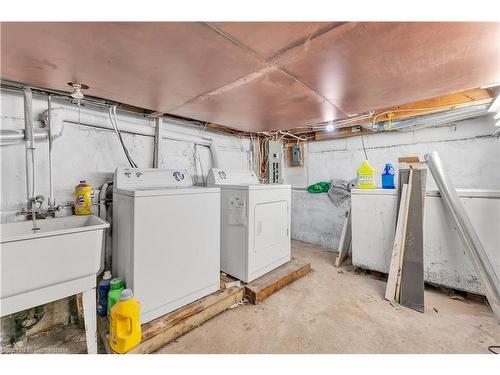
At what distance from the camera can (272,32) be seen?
2.95ft

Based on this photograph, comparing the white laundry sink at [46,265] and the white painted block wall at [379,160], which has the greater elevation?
the white painted block wall at [379,160]

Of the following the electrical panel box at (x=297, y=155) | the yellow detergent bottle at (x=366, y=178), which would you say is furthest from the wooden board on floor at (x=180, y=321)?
the electrical panel box at (x=297, y=155)

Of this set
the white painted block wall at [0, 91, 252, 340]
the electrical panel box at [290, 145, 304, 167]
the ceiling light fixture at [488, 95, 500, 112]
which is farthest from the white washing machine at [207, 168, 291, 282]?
the ceiling light fixture at [488, 95, 500, 112]

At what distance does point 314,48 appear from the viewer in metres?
1.02

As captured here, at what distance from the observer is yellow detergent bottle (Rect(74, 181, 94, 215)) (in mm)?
1641

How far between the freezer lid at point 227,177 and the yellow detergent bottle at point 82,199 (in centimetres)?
107

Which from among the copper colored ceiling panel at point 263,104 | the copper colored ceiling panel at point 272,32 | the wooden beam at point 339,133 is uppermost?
the wooden beam at point 339,133

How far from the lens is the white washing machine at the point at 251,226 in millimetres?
1887

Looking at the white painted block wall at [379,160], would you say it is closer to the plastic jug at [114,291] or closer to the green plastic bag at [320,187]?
the green plastic bag at [320,187]

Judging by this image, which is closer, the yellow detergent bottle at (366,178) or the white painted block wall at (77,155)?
the white painted block wall at (77,155)

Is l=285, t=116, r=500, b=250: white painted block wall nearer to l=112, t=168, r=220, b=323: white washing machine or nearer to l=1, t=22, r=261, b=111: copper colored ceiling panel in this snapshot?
l=112, t=168, r=220, b=323: white washing machine

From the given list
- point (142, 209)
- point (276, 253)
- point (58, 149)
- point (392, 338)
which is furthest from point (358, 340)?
point (58, 149)

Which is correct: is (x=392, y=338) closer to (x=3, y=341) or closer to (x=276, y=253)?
(x=276, y=253)

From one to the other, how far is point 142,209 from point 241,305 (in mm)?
1158
